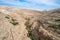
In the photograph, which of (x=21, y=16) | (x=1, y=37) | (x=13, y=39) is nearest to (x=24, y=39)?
(x=13, y=39)

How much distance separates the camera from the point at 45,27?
642 inches

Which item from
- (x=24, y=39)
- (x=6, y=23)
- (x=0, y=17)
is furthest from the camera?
(x=0, y=17)

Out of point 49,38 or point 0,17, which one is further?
point 0,17

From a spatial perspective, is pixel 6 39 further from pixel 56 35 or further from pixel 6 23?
pixel 56 35

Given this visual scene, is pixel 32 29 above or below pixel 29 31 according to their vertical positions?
above

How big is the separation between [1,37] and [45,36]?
4.49 metres

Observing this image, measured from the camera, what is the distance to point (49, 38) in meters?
14.6

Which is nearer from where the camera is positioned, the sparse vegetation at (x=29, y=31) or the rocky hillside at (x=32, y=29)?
the rocky hillside at (x=32, y=29)

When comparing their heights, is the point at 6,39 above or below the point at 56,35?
below

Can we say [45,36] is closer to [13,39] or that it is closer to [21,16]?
[13,39]

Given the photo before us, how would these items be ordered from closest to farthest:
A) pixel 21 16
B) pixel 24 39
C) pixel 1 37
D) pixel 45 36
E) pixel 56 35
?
pixel 56 35
pixel 45 36
pixel 1 37
pixel 24 39
pixel 21 16

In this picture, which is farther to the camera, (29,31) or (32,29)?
(32,29)

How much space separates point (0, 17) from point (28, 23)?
12.2 ft

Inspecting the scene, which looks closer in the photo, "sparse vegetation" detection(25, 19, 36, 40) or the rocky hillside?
the rocky hillside
